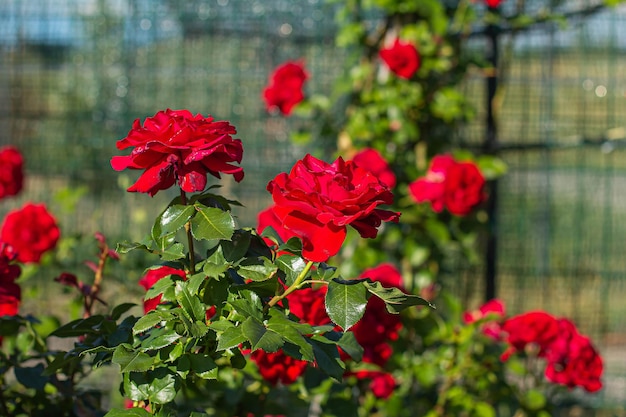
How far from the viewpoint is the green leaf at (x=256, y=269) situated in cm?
103

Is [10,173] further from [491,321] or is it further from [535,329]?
[535,329]

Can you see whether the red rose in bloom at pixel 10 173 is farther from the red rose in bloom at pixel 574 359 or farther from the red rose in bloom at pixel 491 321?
the red rose in bloom at pixel 574 359

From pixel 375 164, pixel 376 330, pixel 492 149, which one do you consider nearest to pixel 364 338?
pixel 376 330

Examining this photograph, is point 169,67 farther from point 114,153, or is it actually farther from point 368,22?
point 368,22

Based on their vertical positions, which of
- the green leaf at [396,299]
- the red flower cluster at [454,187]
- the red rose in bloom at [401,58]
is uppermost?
the red rose in bloom at [401,58]

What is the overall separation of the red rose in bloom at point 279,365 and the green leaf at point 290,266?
45 cm

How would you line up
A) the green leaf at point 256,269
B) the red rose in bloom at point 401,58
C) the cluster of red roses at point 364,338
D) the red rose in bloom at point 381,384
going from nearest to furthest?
the green leaf at point 256,269 → the cluster of red roses at point 364,338 → the red rose in bloom at point 381,384 → the red rose in bloom at point 401,58

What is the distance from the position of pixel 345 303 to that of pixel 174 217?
0.72 ft

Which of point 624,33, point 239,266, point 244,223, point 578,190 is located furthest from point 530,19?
point 239,266

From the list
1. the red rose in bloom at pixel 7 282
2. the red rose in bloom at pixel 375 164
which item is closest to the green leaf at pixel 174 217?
the red rose in bloom at pixel 7 282

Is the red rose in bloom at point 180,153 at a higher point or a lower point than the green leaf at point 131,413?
higher

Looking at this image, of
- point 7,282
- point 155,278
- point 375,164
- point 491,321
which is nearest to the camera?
point 7,282

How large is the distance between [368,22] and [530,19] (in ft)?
1.67

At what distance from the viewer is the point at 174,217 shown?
1.04 meters
